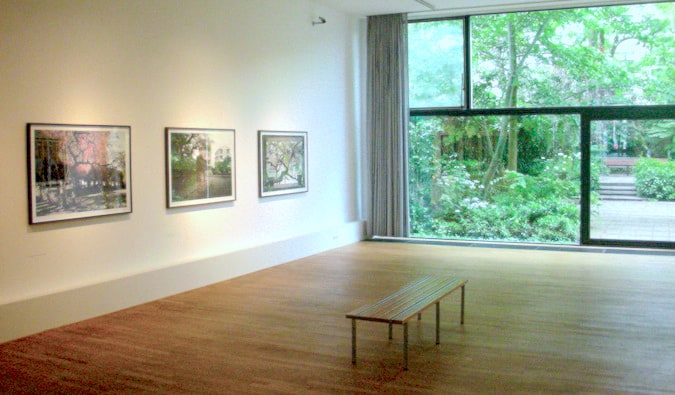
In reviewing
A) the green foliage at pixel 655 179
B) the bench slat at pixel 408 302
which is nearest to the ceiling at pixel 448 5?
the green foliage at pixel 655 179

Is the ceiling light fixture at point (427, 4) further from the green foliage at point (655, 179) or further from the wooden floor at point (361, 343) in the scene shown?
the wooden floor at point (361, 343)

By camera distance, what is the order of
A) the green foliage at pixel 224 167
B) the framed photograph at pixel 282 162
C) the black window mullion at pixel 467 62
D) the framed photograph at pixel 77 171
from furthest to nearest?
the black window mullion at pixel 467 62, the framed photograph at pixel 282 162, the green foliage at pixel 224 167, the framed photograph at pixel 77 171

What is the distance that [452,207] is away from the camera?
39.9 feet

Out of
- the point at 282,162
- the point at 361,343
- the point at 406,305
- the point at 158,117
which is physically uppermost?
the point at 158,117

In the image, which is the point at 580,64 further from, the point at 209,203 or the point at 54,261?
the point at 54,261

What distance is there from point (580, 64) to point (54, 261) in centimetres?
812

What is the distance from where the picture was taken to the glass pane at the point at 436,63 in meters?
11.8

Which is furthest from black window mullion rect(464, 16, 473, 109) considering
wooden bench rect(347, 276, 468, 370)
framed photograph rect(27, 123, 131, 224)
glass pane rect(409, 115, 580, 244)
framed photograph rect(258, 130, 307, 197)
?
framed photograph rect(27, 123, 131, 224)

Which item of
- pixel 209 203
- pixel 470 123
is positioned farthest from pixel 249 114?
pixel 470 123

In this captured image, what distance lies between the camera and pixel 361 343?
591 centimetres

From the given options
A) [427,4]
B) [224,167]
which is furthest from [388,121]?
[224,167]

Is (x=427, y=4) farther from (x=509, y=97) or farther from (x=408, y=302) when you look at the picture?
(x=408, y=302)

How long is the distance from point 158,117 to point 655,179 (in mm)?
7275

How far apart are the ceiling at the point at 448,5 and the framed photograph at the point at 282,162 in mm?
2246
